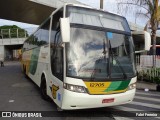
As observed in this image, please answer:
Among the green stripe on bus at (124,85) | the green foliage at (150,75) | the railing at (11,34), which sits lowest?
the green foliage at (150,75)

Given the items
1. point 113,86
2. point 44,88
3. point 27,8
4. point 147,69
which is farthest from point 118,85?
point 27,8

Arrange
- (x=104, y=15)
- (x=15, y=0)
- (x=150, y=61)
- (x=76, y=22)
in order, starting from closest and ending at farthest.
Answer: (x=76, y=22) < (x=104, y=15) < (x=150, y=61) < (x=15, y=0)

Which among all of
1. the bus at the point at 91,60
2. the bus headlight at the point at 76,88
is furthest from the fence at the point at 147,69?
the bus headlight at the point at 76,88

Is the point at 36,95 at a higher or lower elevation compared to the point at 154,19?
lower

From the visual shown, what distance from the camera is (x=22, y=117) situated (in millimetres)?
7047

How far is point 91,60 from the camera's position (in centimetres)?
665

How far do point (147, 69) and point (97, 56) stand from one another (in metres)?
9.17

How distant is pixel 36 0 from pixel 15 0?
5.41ft

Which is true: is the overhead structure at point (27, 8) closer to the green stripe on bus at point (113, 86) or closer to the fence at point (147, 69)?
the fence at point (147, 69)

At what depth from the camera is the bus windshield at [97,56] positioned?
256 inches

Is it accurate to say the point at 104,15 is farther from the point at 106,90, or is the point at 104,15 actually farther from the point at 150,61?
the point at 150,61

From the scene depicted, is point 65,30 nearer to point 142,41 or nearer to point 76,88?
point 76,88

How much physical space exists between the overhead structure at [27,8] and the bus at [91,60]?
14.0 meters

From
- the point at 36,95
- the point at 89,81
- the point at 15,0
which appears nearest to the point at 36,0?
the point at 15,0
